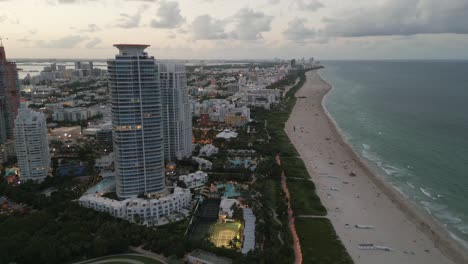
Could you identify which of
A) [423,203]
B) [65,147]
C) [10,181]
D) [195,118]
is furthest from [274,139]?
[10,181]

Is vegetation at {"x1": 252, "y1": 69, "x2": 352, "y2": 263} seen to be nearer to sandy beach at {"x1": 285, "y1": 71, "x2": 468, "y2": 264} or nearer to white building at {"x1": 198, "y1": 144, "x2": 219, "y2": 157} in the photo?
sandy beach at {"x1": 285, "y1": 71, "x2": 468, "y2": 264}

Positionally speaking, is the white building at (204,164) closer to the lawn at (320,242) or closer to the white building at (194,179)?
the white building at (194,179)

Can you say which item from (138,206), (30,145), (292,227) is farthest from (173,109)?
(292,227)

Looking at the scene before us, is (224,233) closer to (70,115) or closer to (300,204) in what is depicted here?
(300,204)

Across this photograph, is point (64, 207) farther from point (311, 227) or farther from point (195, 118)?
point (195, 118)

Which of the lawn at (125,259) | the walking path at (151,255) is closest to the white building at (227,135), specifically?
the walking path at (151,255)

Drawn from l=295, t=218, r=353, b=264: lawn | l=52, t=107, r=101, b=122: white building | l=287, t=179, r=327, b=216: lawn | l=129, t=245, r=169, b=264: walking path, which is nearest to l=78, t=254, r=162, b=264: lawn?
l=129, t=245, r=169, b=264: walking path

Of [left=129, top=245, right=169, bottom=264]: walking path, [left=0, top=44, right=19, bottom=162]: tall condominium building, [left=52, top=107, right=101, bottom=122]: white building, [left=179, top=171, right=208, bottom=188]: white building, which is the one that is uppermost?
[left=0, top=44, right=19, bottom=162]: tall condominium building
